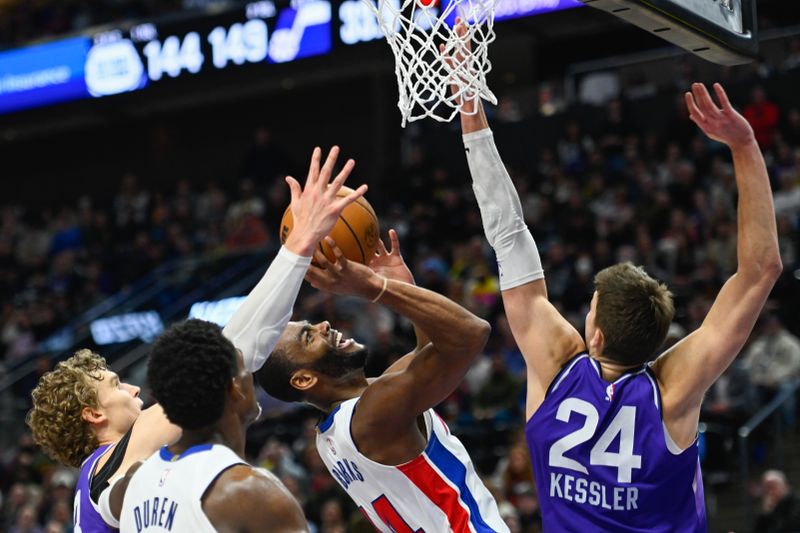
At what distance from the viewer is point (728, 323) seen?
11.0ft

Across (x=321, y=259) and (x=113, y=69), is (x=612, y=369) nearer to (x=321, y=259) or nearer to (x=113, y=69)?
(x=321, y=259)

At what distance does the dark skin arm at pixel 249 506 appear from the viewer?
284 centimetres

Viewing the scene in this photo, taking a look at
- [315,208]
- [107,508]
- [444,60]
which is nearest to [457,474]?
[315,208]

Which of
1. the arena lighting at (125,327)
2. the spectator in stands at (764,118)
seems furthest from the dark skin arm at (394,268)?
the arena lighting at (125,327)

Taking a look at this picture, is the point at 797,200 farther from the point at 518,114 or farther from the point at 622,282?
the point at 622,282

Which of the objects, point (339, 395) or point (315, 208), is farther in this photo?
point (339, 395)

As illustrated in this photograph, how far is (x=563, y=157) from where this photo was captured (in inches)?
590

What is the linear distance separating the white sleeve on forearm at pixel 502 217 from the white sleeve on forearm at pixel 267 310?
596 mm

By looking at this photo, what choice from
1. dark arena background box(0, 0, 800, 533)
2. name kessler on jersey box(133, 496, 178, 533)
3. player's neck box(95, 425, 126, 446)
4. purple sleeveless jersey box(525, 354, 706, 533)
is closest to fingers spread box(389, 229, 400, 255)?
purple sleeveless jersey box(525, 354, 706, 533)

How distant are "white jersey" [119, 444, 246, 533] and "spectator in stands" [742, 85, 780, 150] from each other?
11052 mm

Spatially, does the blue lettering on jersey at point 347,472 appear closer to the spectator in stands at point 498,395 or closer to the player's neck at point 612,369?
the player's neck at point 612,369

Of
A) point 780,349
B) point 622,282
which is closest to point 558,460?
point 622,282

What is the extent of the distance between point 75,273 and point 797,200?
9.70 metres

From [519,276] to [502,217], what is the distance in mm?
214
